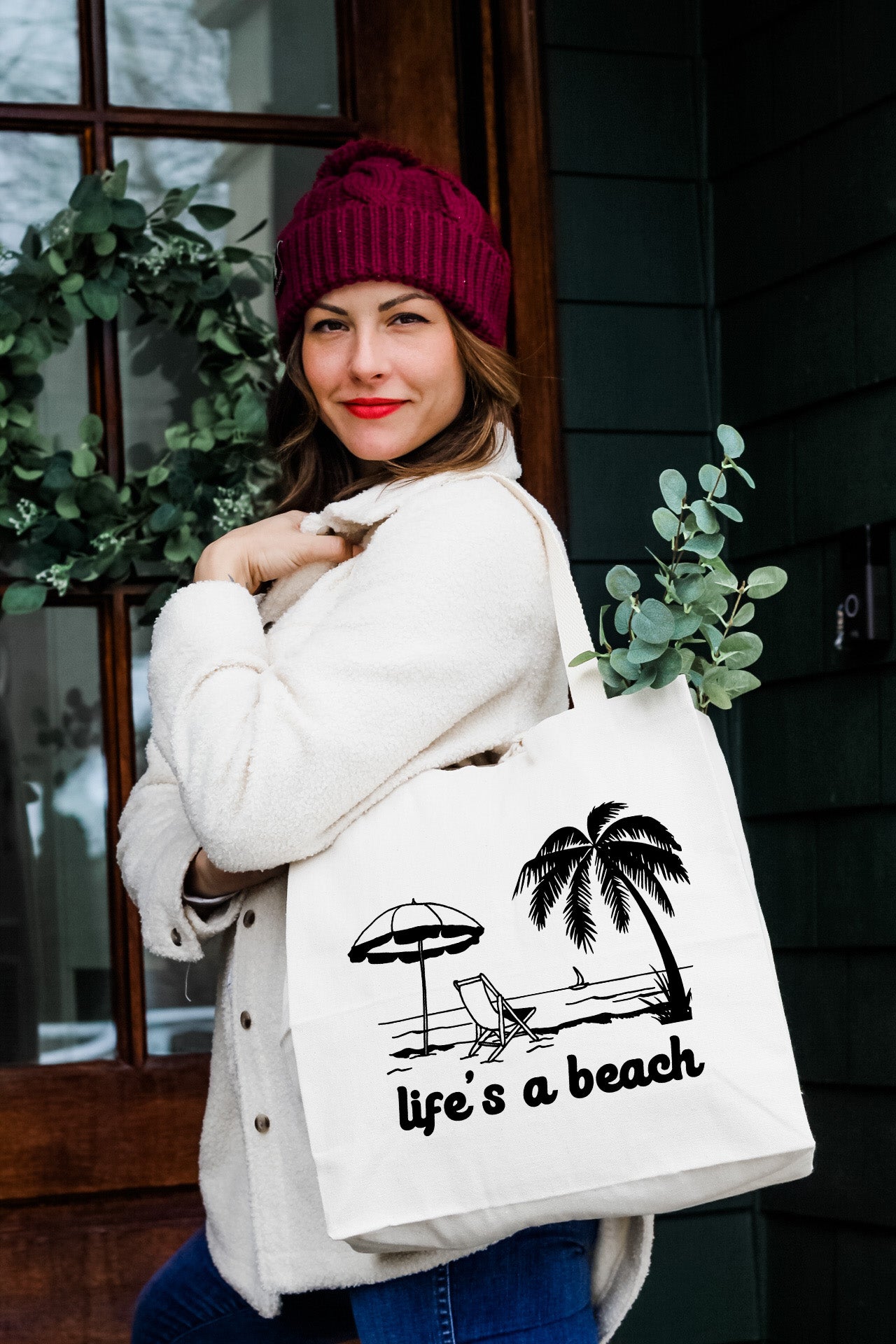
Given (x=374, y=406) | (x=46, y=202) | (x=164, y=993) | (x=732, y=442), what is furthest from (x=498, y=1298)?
(x=46, y=202)

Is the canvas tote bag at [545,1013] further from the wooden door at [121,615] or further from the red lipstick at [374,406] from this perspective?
the wooden door at [121,615]

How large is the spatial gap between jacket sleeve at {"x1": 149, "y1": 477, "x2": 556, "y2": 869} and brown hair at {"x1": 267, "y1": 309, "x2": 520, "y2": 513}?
159 mm

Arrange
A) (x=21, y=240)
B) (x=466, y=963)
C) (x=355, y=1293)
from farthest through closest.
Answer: (x=21, y=240) → (x=355, y=1293) → (x=466, y=963)

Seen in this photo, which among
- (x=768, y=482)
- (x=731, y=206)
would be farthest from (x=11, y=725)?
(x=731, y=206)

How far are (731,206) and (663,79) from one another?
0.24 m

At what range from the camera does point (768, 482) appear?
2.21m

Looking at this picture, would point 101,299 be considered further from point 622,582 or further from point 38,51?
point 622,582

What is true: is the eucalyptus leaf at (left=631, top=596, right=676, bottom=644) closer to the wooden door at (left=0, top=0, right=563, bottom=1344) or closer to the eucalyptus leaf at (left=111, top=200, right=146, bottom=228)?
the wooden door at (left=0, top=0, right=563, bottom=1344)

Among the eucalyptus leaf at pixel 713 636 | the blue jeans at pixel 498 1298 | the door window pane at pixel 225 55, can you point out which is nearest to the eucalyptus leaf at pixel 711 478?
the eucalyptus leaf at pixel 713 636

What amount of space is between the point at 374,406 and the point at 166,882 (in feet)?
1.66

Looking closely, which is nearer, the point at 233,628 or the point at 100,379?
the point at 233,628

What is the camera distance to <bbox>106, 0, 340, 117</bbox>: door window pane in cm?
228

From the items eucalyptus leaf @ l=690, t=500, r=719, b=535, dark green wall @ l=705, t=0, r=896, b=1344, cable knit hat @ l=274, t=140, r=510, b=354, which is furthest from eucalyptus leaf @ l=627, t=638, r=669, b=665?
dark green wall @ l=705, t=0, r=896, b=1344

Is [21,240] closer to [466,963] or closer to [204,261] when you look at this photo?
[204,261]
